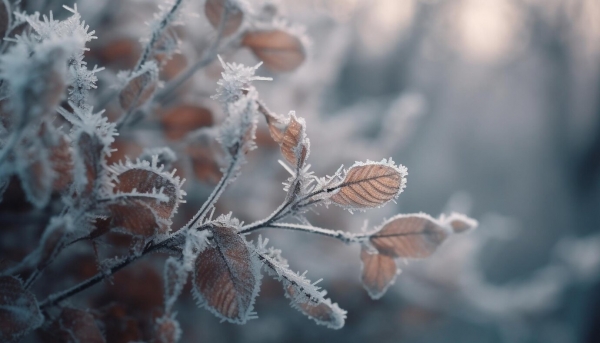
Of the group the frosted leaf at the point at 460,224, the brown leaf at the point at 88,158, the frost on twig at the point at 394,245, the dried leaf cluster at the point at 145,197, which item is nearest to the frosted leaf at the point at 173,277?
the dried leaf cluster at the point at 145,197

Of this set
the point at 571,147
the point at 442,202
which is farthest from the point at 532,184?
the point at 442,202

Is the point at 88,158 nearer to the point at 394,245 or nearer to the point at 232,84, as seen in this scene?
the point at 232,84

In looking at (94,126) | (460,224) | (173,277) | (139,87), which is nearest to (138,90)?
(139,87)

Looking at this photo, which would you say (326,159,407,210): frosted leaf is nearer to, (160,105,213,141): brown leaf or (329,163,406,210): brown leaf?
(329,163,406,210): brown leaf

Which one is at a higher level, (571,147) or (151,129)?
(571,147)

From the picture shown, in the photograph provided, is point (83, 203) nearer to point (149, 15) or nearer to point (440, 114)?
point (149, 15)

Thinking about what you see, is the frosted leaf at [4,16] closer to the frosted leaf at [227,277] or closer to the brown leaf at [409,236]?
the frosted leaf at [227,277]
